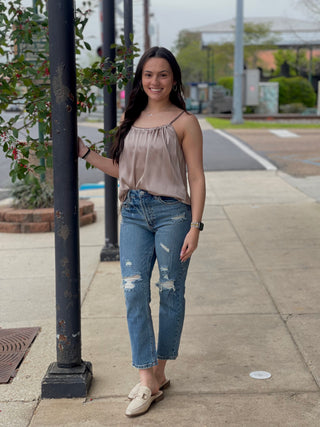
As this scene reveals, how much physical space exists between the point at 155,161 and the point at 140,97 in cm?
40

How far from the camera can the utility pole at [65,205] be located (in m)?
3.57

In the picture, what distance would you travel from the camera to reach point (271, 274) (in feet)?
Answer: 20.6

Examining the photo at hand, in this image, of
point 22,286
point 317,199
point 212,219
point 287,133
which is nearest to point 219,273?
point 22,286

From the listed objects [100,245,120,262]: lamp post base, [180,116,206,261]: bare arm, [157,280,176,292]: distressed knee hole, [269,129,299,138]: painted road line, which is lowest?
[269,129,299,138]: painted road line

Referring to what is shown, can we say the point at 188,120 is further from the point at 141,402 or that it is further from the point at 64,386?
the point at 64,386

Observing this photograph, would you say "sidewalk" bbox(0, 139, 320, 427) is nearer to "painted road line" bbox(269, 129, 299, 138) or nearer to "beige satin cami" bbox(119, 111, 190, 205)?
"beige satin cami" bbox(119, 111, 190, 205)

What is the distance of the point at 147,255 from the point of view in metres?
3.57

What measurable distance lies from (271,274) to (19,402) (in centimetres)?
313

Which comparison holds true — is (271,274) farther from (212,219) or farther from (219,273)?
(212,219)

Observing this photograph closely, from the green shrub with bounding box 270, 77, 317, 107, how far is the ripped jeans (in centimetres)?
4456

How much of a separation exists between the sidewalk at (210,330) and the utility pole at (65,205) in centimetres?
13

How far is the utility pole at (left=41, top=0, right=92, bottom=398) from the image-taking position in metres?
3.57

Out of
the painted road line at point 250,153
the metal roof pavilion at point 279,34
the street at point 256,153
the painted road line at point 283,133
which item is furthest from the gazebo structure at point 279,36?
the painted road line at point 250,153

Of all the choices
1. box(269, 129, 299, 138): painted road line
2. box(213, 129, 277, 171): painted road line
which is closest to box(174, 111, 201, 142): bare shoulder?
box(213, 129, 277, 171): painted road line
